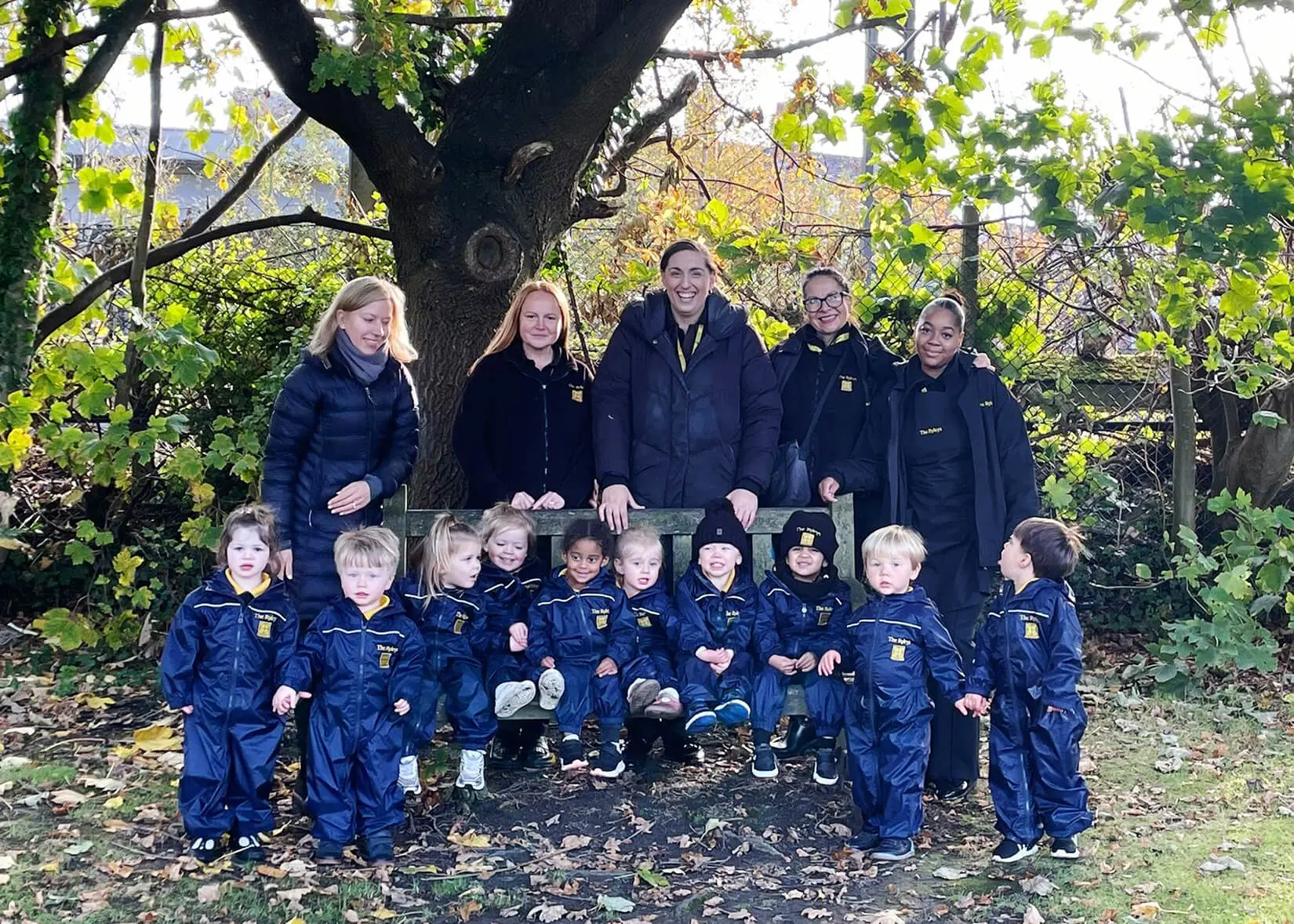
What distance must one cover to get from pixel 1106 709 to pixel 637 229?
479cm

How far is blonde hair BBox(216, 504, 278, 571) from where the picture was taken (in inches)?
164

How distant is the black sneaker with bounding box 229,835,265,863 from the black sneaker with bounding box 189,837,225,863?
0.06 meters

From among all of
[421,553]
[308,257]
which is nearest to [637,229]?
[308,257]

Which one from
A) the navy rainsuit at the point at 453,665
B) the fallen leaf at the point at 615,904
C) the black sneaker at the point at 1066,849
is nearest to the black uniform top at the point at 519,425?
the navy rainsuit at the point at 453,665

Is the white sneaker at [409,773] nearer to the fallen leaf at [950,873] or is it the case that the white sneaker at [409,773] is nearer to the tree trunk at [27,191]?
the fallen leaf at [950,873]

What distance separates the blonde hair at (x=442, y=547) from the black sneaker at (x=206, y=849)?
46.4 inches

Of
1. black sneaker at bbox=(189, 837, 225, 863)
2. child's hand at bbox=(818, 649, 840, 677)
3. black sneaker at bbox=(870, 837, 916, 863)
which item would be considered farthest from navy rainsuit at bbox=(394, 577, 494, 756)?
black sneaker at bbox=(870, 837, 916, 863)

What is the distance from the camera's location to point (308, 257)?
876 centimetres

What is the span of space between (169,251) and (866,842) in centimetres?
491

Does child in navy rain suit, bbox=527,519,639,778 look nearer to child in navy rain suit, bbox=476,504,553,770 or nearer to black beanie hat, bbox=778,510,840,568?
child in navy rain suit, bbox=476,504,553,770

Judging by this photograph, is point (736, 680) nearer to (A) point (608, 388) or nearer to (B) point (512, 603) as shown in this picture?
(B) point (512, 603)

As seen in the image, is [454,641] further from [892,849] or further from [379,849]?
[892,849]

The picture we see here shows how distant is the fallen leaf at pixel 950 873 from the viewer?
409 centimetres

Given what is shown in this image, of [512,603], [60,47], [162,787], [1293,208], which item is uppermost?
[60,47]
